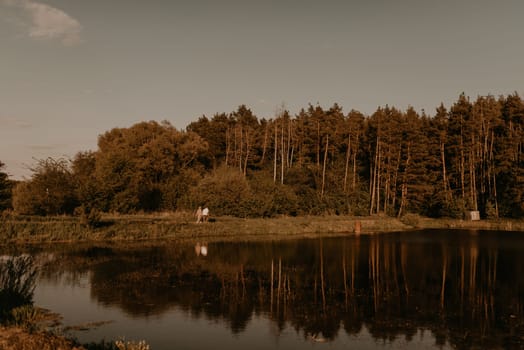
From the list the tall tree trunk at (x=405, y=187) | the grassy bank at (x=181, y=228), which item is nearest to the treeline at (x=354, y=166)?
the tall tree trunk at (x=405, y=187)

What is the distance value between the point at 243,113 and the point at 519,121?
4926 centimetres

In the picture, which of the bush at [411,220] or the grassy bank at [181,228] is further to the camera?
the bush at [411,220]

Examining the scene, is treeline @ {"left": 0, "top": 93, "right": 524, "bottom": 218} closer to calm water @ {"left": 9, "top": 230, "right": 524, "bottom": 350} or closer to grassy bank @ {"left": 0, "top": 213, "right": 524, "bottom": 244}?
grassy bank @ {"left": 0, "top": 213, "right": 524, "bottom": 244}

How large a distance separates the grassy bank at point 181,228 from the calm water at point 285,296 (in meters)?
3.56

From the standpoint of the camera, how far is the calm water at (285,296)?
1211cm

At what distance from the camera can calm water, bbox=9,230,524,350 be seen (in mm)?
12109

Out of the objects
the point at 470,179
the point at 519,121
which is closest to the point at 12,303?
the point at 470,179

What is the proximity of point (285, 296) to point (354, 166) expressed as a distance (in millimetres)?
51484

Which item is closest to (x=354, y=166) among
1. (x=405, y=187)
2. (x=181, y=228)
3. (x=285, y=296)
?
(x=405, y=187)

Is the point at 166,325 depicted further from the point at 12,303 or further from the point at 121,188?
the point at 121,188

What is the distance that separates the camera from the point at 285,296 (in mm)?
16703

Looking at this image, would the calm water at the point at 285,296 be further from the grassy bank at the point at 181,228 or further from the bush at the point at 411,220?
the bush at the point at 411,220

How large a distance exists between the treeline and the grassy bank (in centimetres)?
576

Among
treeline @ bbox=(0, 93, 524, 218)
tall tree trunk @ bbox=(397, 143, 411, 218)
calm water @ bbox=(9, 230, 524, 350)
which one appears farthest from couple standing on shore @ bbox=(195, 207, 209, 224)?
tall tree trunk @ bbox=(397, 143, 411, 218)
